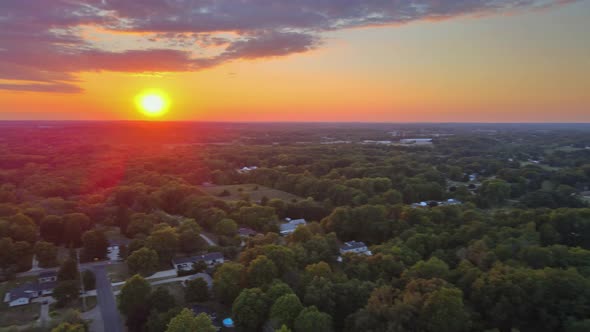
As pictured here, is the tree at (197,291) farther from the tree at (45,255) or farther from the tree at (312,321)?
the tree at (45,255)

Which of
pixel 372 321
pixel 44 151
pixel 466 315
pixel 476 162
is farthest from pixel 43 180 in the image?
pixel 476 162

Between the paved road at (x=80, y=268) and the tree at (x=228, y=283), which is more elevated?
the tree at (x=228, y=283)

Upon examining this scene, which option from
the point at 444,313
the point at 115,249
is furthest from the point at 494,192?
the point at 115,249

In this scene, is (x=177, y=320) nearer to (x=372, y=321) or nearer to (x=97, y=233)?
(x=372, y=321)

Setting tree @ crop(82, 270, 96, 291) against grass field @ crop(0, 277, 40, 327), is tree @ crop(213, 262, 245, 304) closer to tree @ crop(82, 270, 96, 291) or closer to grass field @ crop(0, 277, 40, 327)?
tree @ crop(82, 270, 96, 291)

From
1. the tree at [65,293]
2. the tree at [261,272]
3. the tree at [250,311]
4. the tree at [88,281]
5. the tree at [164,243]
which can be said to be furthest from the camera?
the tree at [164,243]

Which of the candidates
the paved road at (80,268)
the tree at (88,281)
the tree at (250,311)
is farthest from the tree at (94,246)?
the tree at (250,311)
